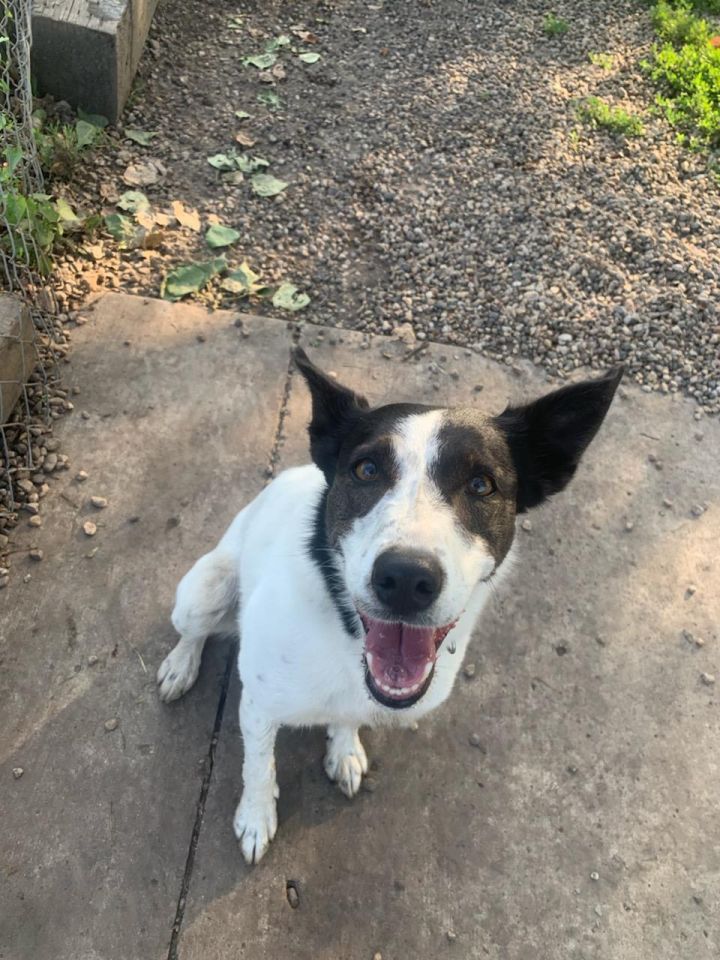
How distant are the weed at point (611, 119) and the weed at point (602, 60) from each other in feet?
2.09

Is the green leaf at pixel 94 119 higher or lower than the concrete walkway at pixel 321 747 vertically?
higher

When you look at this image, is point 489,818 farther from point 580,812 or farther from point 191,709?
point 191,709

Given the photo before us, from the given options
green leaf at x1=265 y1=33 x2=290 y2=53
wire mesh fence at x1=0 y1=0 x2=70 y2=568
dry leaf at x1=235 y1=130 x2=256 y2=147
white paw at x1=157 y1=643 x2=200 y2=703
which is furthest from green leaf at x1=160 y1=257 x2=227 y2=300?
green leaf at x1=265 y1=33 x2=290 y2=53

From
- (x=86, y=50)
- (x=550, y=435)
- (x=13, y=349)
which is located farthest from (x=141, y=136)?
(x=550, y=435)

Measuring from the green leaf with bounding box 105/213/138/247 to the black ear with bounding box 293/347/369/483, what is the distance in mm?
2864

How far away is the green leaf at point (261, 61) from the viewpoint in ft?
20.2

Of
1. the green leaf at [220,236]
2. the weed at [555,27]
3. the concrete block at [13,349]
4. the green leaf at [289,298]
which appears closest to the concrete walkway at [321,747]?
the concrete block at [13,349]

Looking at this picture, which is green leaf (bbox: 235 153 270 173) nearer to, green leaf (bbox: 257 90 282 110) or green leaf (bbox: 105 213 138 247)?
green leaf (bbox: 257 90 282 110)

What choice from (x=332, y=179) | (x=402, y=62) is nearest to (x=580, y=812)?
(x=332, y=179)

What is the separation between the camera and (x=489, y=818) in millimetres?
3088

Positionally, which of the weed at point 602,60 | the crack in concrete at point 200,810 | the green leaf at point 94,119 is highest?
the weed at point 602,60

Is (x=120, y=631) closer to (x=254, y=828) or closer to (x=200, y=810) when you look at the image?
(x=200, y=810)

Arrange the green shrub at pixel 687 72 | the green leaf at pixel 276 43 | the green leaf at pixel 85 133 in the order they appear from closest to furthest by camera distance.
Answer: the green leaf at pixel 85 133 < the green shrub at pixel 687 72 < the green leaf at pixel 276 43

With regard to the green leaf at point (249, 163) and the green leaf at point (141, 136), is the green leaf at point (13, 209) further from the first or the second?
the green leaf at point (249, 163)
